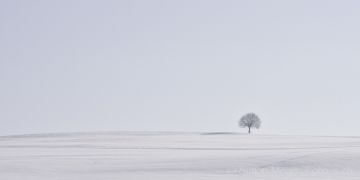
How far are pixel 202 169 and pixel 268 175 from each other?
3632mm

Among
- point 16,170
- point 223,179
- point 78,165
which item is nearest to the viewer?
point 223,179

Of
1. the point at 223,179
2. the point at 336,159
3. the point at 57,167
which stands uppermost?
the point at 336,159

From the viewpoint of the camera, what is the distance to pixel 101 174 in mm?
23250

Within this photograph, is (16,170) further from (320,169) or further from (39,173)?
(320,169)

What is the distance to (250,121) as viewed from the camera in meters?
99.9

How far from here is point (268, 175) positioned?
22.7 metres

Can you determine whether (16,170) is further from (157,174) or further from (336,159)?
(336,159)

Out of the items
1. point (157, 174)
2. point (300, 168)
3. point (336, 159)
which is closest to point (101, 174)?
point (157, 174)

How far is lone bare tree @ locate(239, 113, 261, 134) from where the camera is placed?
99.9 m

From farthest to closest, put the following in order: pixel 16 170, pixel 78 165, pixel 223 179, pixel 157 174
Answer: pixel 78 165 → pixel 16 170 → pixel 157 174 → pixel 223 179

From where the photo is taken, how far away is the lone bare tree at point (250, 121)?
9988cm

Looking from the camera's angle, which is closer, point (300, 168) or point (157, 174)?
point (157, 174)

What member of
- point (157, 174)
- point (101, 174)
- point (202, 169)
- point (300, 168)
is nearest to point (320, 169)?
point (300, 168)

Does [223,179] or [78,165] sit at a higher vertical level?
[78,165]
